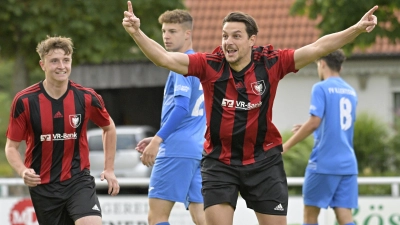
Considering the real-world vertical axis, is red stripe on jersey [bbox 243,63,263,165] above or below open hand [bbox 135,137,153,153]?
above

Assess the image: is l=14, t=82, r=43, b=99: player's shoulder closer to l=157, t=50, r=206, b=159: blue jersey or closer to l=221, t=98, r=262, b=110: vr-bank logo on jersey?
l=157, t=50, r=206, b=159: blue jersey

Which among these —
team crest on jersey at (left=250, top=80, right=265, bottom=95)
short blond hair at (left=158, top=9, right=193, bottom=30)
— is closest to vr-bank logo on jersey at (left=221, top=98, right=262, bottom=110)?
team crest on jersey at (left=250, top=80, right=265, bottom=95)

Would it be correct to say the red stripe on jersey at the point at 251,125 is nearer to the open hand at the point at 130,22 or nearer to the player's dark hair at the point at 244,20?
the player's dark hair at the point at 244,20

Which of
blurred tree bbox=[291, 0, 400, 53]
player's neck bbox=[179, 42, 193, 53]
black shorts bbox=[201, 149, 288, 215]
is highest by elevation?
blurred tree bbox=[291, 0, 400, 53]

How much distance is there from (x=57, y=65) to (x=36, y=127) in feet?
1.84

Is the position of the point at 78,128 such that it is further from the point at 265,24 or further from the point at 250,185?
the point at 265,24

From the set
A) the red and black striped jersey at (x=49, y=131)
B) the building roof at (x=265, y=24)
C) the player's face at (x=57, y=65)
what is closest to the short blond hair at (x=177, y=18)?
the player's face at (x=57, y=65)

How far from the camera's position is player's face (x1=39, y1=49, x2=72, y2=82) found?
7359 millimetres

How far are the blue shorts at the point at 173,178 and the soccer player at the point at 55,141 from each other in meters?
0.84

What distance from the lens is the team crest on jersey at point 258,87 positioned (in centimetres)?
686

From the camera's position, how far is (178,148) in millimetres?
8258

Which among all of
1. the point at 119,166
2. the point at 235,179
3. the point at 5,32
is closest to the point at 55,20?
the point at 5,32

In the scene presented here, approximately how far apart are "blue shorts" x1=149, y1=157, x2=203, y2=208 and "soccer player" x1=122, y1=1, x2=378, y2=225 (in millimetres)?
1246

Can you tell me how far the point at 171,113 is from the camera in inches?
310
